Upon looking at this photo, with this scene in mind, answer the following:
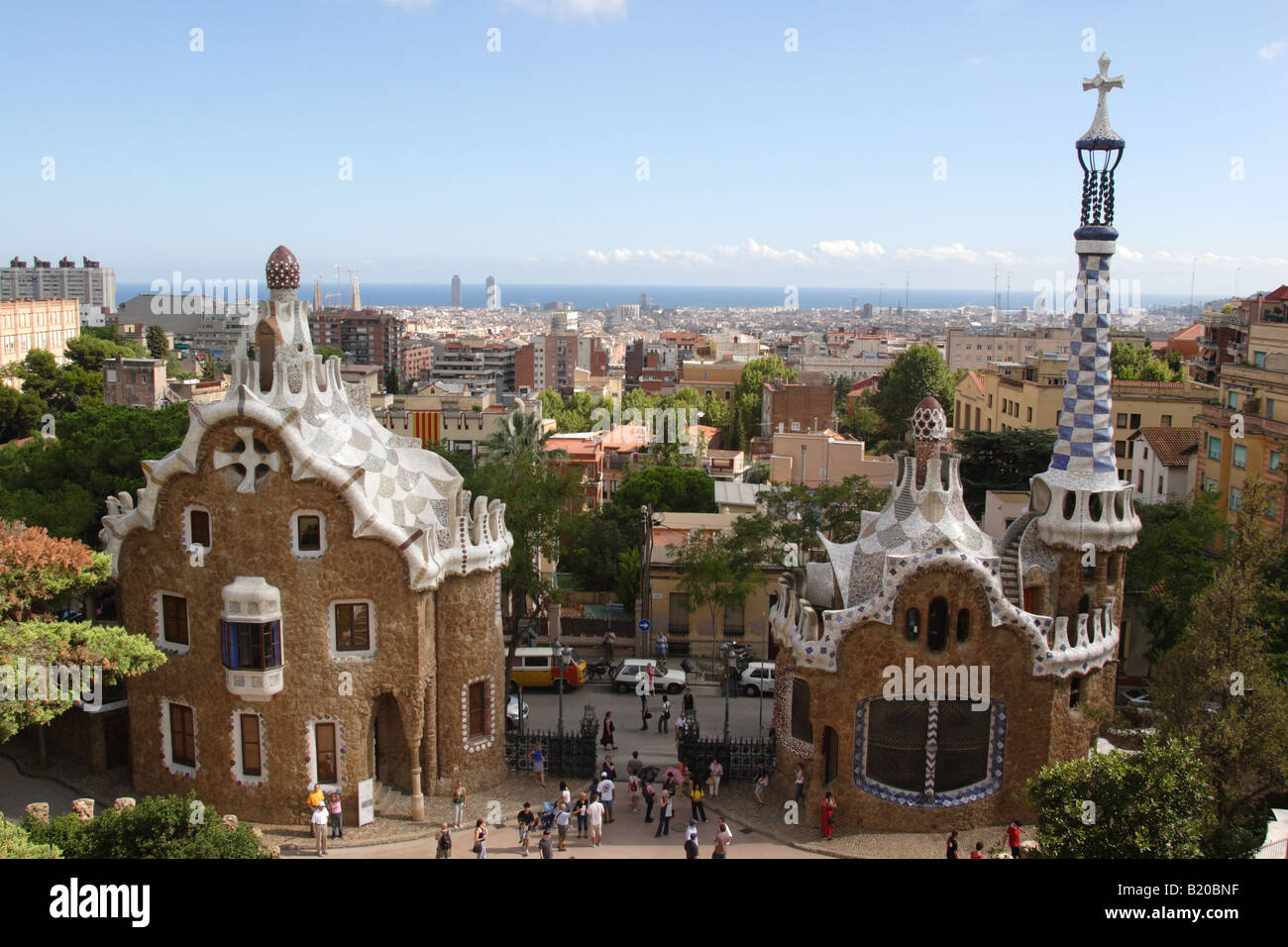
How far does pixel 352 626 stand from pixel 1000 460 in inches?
1651

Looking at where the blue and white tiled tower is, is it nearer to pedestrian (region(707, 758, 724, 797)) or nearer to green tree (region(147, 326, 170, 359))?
pedestrian (region(707, 758, 724, 797))

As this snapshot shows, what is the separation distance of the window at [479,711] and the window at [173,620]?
303 inches

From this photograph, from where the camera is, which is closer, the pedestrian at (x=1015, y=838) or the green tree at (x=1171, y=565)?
the pedestrian at (x=1015, y=838)

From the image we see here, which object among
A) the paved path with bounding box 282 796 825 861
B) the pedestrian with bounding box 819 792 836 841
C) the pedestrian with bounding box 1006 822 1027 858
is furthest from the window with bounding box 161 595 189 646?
the pedestrian with bounding box 1006 822 1027 858

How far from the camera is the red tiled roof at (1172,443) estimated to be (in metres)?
57.3

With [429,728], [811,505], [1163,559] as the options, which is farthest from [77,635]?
[1163,559]

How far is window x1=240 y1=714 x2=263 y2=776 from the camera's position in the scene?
29266 mm

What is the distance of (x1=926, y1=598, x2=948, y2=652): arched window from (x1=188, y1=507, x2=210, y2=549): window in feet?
60.3

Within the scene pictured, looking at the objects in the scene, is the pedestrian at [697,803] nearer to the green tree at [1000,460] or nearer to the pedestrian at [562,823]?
the pedestrian at [562,823]

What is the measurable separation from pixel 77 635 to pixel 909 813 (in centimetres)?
2042

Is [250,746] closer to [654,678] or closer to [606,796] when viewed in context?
[606,796]

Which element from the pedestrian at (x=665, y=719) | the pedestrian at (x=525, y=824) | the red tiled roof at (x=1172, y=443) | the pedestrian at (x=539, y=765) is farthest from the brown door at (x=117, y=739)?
the red tiled roof at (x=1172, y=443)

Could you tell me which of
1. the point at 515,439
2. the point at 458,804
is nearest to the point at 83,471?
the point at 515,439
